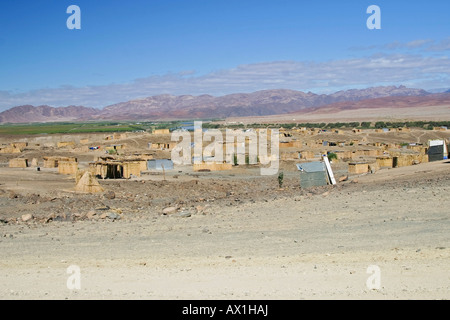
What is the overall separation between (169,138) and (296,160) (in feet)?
116

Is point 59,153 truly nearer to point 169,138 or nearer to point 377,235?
point 169,138

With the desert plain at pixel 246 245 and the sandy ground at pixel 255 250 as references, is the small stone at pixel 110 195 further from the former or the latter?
the sandy ground at pixel 255 250

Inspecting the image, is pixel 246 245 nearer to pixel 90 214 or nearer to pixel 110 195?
pixel 90 214

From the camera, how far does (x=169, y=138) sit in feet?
251

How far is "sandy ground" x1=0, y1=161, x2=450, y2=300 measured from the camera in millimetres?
7602

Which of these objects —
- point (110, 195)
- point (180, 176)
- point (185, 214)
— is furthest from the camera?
point (180, 176)

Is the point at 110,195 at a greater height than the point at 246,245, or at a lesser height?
lesser

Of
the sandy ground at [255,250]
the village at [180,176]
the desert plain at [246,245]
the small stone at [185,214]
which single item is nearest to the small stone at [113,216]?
the desert plain at [246,245]

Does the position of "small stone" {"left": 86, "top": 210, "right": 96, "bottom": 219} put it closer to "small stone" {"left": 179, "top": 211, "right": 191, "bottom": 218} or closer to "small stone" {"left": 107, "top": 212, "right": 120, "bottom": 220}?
"small stone" {"left": 107, "top": 212, "right": 120, "bottom": 220}

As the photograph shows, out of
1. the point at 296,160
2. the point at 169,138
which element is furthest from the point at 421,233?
the point at 169,138

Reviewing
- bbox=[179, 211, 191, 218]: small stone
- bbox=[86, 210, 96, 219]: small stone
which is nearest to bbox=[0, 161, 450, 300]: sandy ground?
bbox=[179, 211, 191, 218]: small stone

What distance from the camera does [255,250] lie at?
10148 millimetres

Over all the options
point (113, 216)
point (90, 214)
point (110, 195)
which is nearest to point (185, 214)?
point (113, 216)
